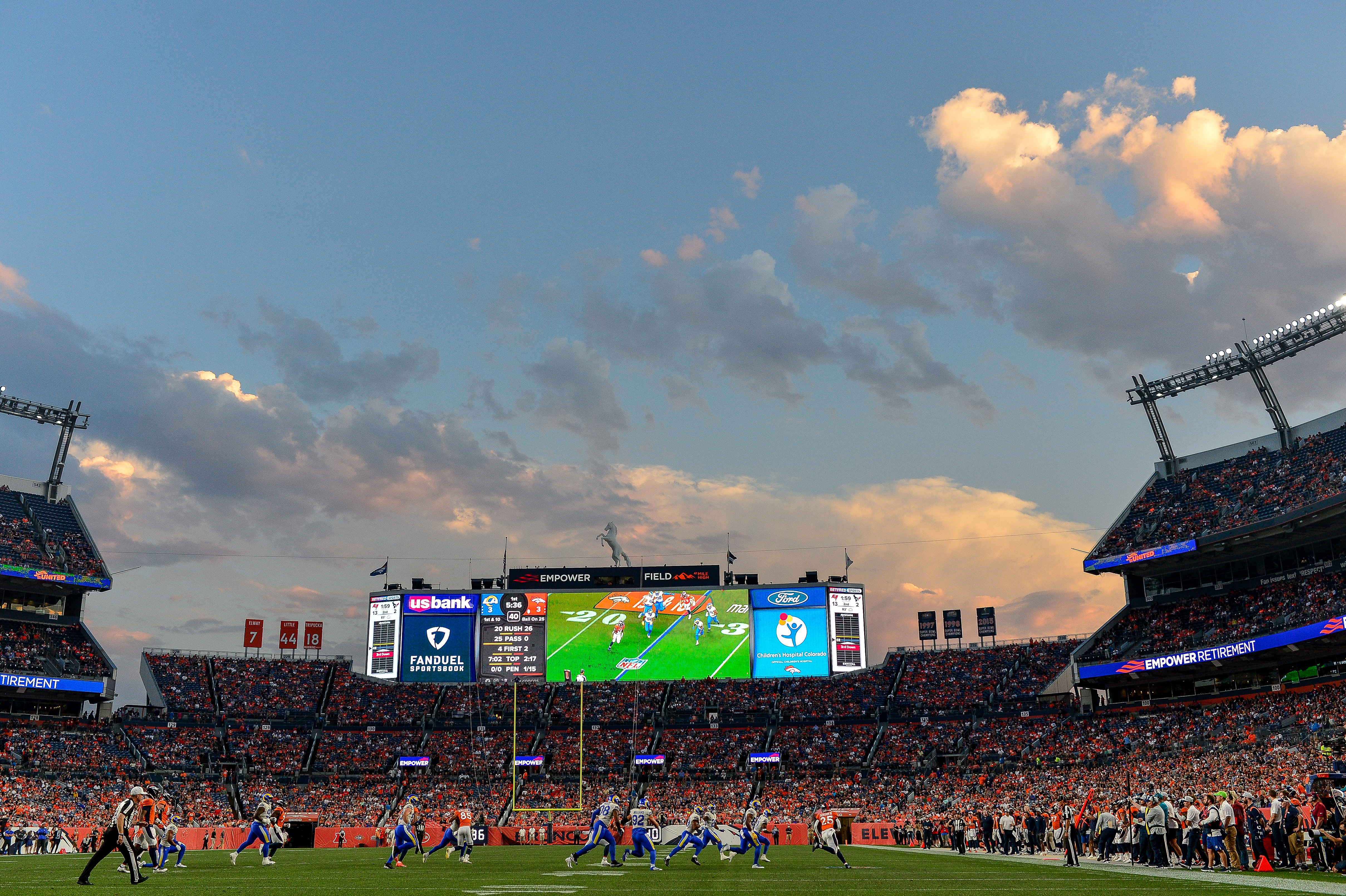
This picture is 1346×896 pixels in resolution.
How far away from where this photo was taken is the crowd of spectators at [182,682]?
217 ft

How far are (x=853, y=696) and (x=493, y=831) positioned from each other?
89.8ft

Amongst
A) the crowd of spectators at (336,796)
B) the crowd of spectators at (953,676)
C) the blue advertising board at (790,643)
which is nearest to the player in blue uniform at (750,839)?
the crowd of spectators at (336,796)

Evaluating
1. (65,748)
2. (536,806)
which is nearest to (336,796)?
(536,806)

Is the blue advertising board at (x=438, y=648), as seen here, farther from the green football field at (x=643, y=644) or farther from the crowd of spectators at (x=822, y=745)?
the crowd of spectators at (x=822, y=745)

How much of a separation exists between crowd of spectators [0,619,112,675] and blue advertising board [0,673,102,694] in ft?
2.57

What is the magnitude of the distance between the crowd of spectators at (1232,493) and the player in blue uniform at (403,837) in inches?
1725

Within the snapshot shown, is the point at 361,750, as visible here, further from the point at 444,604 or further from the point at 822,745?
the point at 822,745

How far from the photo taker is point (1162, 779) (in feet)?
144

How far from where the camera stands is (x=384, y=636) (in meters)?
66.8

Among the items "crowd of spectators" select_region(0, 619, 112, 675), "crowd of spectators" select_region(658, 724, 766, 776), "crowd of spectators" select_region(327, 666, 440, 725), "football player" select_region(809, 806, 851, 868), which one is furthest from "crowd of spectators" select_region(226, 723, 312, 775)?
"football player" select_region(809, 806, 851, 868)

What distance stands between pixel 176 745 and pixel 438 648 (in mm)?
16167

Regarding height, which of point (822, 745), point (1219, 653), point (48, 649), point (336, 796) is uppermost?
point (48, 649)

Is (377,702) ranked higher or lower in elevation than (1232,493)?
lower

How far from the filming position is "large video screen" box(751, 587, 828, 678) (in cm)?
6412
